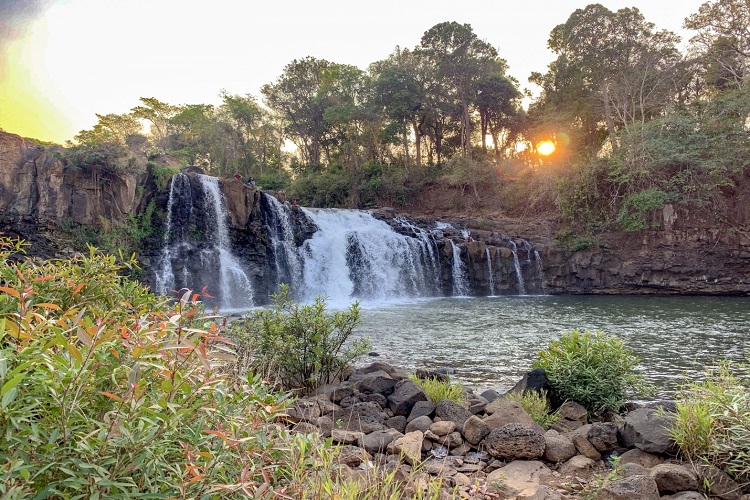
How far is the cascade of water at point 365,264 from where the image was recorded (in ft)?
60.1

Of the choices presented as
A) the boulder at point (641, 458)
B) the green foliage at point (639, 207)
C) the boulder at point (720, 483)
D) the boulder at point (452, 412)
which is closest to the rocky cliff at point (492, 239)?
the green foliage at point (639, 207)

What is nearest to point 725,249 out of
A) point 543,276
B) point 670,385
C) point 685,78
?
point 543,276

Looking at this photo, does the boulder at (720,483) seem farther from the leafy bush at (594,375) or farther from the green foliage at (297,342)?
the green foliage at (297,342)

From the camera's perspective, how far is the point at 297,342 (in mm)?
5180

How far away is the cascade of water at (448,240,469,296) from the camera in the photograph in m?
20.3

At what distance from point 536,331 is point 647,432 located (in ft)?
25.3

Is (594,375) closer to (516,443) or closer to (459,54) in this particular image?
(516,443)

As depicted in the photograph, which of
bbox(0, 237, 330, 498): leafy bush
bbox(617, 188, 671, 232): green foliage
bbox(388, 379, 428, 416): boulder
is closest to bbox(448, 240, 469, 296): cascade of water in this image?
bbox(617, 188, 671, 232): green foliage

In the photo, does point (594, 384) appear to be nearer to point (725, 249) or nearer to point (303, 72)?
point (725, 249)

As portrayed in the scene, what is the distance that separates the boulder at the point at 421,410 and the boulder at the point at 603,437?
4.89 feet

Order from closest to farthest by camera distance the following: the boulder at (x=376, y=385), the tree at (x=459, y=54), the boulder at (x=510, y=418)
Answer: the boulder at (x=510, y=418) → the boulder at (x=376, y=385) → the tree at (x=459, y=54)

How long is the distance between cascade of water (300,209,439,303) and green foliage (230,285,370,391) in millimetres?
12033

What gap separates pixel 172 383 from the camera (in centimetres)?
143

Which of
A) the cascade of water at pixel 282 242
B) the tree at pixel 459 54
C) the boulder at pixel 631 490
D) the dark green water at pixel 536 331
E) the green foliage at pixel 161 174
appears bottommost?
the dark green water at pixel 536 331
